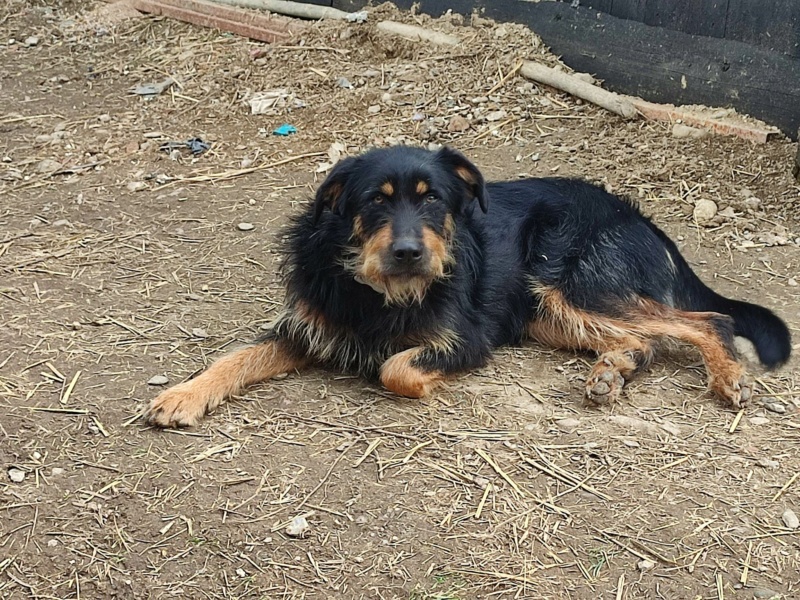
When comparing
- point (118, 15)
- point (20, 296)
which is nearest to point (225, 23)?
point (118, 15)

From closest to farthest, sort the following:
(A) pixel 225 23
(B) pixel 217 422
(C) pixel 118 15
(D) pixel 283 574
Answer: (D) pixel 283 574 < (B) pixel 217 422 < (A) pixel 225 23 < (C) pixel 118 15

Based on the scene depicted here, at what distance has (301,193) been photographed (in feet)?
21.9

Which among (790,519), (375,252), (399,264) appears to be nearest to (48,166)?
(375,252)

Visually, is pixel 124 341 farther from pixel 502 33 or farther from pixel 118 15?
pixel 118 15

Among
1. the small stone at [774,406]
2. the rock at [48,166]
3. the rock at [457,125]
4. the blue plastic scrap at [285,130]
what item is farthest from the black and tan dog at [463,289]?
the rock at [48,166]

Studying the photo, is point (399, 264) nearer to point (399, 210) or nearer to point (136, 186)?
point (399, 210)

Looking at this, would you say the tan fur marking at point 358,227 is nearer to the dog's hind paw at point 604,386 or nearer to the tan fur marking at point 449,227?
the tan fur marking at point 449,227

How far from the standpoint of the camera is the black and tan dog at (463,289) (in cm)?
425

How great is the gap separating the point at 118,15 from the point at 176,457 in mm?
7522

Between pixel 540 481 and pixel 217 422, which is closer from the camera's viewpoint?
pixel 540 481

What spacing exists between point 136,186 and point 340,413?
3.39 meters

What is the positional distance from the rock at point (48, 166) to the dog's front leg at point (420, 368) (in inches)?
158

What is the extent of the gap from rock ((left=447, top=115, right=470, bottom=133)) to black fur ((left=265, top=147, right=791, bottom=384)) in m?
2.13

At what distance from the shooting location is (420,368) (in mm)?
4367
